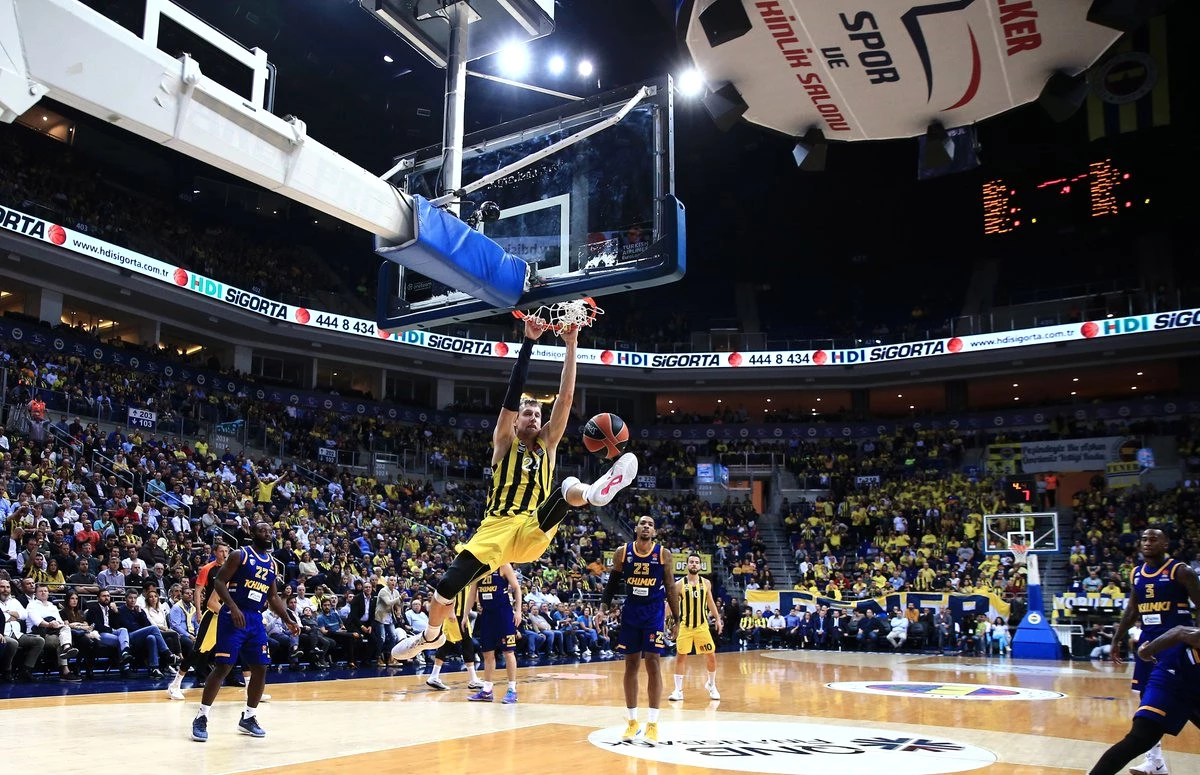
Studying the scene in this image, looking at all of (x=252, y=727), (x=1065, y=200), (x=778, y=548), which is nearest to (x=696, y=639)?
(x=252, y=727)

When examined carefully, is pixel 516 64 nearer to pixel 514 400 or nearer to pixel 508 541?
pixel 514 400

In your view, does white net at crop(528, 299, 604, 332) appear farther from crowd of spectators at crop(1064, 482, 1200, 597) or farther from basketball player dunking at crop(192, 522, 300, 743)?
crowd of spectators at crop(1064, 482, 1200, 597)

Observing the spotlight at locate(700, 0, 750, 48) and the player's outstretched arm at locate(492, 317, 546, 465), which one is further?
the player's outstretched arm at locate(492, 317, 546, 465)

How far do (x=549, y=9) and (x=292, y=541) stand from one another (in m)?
14.7

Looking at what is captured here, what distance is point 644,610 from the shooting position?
28.9ft

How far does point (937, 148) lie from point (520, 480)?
3721mm

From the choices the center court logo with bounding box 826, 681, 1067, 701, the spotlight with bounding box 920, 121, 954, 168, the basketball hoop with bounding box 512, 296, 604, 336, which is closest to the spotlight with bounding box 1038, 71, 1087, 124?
the spotlight with bounding box 920, 121, 954, 168

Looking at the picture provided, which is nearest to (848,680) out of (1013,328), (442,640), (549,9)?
(442,640)

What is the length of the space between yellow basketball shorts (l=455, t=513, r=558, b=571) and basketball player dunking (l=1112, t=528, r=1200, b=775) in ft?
14.7

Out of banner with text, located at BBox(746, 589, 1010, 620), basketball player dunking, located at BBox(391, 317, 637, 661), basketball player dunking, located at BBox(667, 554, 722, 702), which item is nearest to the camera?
basketball player dunking, located at BBox(391, 317, 637, 661)

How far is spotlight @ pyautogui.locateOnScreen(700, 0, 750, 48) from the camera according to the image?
3.13 metres

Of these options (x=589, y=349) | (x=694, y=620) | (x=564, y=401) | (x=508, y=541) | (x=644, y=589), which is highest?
(x=589, y=349)

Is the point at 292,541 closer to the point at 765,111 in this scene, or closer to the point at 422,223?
the point at 422,223

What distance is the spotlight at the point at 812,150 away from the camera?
A: 3.96 metres
